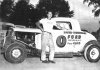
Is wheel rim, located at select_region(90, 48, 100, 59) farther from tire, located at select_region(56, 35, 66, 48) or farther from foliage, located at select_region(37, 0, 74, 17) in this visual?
foliage, located at select_region(37, 0, 74, 17)

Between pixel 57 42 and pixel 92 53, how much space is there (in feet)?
5.01

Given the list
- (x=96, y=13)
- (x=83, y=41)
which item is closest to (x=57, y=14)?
(x=96, y=13)

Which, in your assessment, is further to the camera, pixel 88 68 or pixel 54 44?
pixel 54 44

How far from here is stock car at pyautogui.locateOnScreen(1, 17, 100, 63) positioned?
10.1 meters

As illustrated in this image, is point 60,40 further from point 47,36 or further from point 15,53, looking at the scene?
point 15,53

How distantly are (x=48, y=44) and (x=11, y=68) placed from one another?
6.18 ft

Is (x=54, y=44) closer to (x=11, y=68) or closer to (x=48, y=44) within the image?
(x=48, y=44)

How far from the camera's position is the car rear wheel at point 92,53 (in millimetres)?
10984

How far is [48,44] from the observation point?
1016 cm

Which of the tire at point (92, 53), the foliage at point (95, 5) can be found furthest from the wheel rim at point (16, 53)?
the foliage at point (95, 5)

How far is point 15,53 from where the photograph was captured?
10.1m

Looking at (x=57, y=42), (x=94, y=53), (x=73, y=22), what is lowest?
(x=94, y=53)

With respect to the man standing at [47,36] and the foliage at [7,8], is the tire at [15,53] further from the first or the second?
the foliage at [7,8]

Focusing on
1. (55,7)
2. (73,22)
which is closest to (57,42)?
(73,22)
